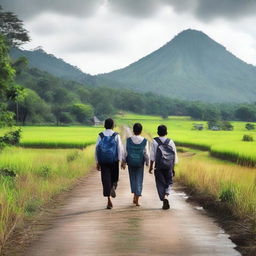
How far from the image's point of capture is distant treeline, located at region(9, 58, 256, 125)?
103506 millimetres

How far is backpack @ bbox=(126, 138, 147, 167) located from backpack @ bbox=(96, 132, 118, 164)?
0.47 meters

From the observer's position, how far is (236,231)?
27.9 ft

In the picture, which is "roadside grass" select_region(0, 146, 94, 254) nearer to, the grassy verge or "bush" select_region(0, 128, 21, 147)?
"bush" select_region(0, 128, 21, 147)

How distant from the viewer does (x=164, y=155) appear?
38.4 ft

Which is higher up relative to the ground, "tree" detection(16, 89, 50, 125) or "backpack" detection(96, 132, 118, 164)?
"tree" detection(16, 89, 50, 125)

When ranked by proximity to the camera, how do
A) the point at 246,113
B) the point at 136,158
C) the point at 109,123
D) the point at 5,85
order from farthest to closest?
1. the point at 246,113
2. the point at 5,85
3. the point at 136,158
4. the point at 109,123

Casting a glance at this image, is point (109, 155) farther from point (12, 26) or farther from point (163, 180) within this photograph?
point (12, 26)

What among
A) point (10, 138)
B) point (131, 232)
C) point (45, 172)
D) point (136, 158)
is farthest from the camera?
point (45, 172)

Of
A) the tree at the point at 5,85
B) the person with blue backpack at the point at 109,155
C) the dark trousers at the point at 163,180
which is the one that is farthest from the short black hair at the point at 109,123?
the tree at the point at 5,85

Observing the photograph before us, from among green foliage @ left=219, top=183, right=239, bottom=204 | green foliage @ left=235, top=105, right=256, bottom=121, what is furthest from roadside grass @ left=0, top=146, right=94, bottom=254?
green foliage @ left=235, top=105, right=256, bottom=121

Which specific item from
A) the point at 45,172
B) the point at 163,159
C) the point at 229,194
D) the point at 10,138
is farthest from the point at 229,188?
the point at 45,172

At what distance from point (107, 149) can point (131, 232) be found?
3.45m

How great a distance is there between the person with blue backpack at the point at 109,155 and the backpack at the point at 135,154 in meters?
0.35

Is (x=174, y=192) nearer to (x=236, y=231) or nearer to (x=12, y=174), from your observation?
(x=12, y=174)
